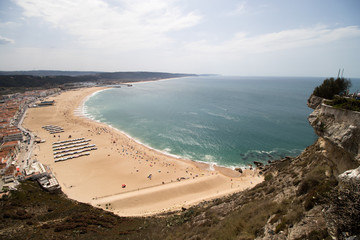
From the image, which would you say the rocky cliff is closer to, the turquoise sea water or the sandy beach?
the sandy beach

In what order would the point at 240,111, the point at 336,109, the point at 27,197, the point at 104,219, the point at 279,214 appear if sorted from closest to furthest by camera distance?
the point at 279,214, the point at 336,109, the point at 104,219, the point at 27,197, the point at 240,111

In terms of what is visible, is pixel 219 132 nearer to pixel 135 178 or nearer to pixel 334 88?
pixel 135 178

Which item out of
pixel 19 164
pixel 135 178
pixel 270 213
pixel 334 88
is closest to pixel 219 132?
pixel 135 178

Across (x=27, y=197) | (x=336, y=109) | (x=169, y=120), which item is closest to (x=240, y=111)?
(x=169, y=120)

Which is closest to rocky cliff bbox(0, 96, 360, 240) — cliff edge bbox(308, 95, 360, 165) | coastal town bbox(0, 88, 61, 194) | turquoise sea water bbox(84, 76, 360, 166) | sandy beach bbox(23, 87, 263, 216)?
cliff edge bbox(308, 95, 360, 165)

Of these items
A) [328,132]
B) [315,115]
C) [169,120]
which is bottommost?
[169,120]

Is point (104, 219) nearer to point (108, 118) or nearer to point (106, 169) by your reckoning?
point (106, 169)

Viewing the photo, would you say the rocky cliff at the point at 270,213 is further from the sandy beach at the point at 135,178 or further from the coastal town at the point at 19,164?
the sandy beach at the point at 135,178

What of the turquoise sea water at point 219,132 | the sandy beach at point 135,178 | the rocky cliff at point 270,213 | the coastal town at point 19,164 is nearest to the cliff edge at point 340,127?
the rocky cliff at point 270,213
